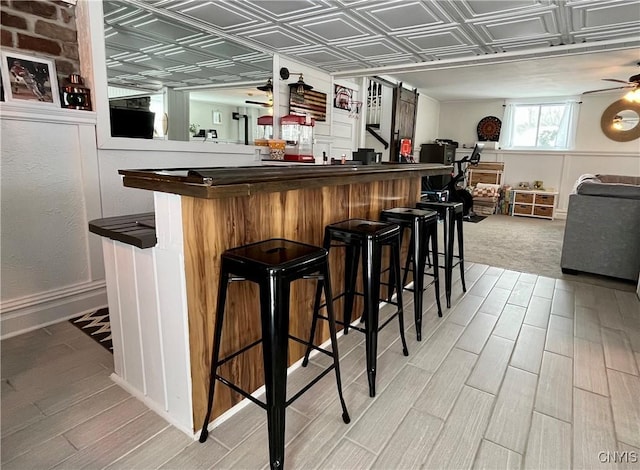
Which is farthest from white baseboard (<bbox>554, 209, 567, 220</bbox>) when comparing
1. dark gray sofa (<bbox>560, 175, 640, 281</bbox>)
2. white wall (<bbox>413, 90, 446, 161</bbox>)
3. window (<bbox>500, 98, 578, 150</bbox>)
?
dark gray sofa (<bbox>560, 175, 640, 281</bbox>)

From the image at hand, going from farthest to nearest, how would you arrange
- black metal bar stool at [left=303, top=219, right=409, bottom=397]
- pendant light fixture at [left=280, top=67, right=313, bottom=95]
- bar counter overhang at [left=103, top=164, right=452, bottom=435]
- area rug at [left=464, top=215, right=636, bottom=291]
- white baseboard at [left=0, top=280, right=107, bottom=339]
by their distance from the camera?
1. pendant light fixture at [left=280, top=67, right=313, bottom=95]
2. area rug at [left=464, top=215, right=636, bottom=291]
3. white baseboard at [left=0, top=280, right=107, bottom=339]
4. black metal bar stool at [left=303, top=219, right=409, bottom=397]
5. bar counter overhang at [left=103, top=164, right=452, bottom=435]

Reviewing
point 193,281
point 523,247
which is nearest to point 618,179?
point 523,247

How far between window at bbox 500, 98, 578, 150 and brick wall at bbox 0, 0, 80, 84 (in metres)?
8.22

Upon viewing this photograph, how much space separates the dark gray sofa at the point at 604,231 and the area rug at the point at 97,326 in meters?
4.19

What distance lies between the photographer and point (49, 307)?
2475 mm

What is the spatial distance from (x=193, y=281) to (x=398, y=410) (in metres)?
1.09

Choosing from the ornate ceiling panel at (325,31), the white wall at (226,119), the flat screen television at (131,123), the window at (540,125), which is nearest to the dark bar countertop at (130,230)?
the flat screen television at (131,123)

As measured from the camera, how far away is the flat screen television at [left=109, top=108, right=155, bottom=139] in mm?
2738

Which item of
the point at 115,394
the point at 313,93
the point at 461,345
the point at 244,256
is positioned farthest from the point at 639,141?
the point at 115,394

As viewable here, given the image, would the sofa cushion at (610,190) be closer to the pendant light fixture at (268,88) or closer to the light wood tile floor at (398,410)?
the light wood tile floor at (398,410)

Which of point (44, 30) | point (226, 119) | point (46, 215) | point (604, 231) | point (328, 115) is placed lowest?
point (604, 231)

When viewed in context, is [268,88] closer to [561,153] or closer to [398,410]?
[398,410]

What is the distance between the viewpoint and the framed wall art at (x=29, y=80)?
2.19 meters

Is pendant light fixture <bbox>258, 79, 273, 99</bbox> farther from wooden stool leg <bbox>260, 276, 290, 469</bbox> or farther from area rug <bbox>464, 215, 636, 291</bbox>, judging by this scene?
wooden stool leg <bbox>260, 276, 290, 469</bbox>
